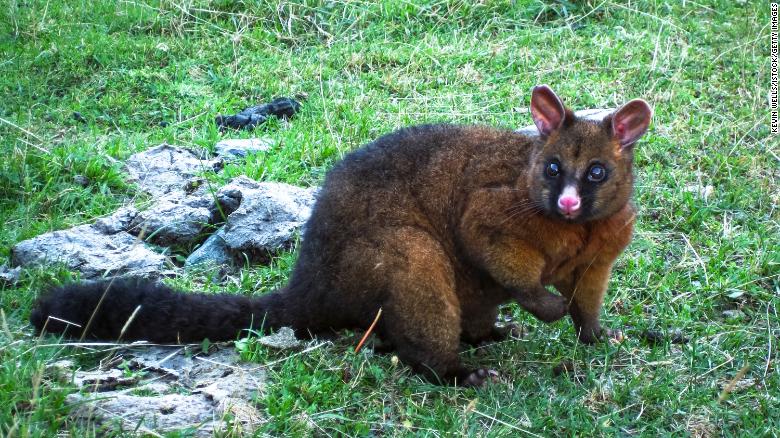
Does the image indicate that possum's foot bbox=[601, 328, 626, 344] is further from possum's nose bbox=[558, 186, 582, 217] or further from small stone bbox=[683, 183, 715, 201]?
small stone bbox=[683, 183, 715, 201]

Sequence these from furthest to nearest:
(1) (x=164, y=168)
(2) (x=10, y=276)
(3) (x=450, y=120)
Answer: (3) (x=450, y=120), (1) (x=164, y=168), (2) (x=10, y=276)

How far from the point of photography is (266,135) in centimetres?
825

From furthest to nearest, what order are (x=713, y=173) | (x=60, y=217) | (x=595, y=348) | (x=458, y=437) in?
1. (x=713, y=173)
2. (x=60, y=217)
3. (x=595, y=348)
4. (x=458, y=437)

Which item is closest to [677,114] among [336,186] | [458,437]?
[336,186]

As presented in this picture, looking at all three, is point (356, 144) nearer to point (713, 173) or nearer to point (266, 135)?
point (266, 135)

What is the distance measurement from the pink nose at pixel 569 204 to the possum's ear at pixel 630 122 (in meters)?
0.56

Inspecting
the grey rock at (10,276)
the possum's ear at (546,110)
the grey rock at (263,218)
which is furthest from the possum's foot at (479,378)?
the grey rock at (10,276)

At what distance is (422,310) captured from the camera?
5.11 metres

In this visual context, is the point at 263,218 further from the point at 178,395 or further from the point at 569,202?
the point at 569,202

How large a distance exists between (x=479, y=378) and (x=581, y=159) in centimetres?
136

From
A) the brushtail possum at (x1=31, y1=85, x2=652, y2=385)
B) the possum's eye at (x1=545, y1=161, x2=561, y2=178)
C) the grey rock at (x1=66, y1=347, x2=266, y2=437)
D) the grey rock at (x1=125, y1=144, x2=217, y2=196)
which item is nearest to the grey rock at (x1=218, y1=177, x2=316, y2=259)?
the grey rock at (x1=125, y1=144, x2=217, y2=196)

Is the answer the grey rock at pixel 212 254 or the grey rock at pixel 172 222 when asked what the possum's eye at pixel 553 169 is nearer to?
the grey rock at pixel 212 254

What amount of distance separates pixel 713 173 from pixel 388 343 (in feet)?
11.8

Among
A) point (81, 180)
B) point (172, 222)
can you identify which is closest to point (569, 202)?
point (172, 222)
